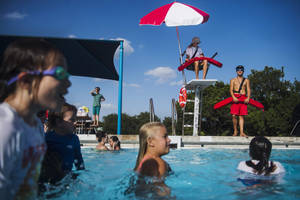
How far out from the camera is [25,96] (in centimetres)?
123

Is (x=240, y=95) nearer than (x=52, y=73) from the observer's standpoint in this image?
No

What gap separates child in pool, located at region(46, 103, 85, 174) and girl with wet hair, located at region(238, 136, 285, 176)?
2.38 m

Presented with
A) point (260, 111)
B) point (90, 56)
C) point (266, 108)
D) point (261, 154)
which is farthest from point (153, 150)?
point (266, 108)

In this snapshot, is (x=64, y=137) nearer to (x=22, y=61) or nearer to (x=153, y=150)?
(x=153, y=150)

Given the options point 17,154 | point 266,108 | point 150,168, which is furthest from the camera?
point 266,108

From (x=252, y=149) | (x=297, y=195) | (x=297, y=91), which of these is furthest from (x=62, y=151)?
(x=297, y=91)

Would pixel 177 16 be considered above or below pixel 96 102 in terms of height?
above

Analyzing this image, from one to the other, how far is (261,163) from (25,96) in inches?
122

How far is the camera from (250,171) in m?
3.38

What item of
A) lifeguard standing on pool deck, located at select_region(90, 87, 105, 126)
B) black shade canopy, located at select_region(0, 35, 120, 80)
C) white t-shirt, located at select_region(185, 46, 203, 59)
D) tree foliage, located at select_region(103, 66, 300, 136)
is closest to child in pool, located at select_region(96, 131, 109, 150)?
black shade canopy, located at select_region(0, 35, 120, 80)

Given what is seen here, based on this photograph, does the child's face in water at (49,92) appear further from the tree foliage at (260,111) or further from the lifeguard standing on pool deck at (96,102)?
the tree foliage at (260,111)

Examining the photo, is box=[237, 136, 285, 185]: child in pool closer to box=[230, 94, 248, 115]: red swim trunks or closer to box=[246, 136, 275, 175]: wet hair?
box=[246, 136, 275, 175]: wet hair

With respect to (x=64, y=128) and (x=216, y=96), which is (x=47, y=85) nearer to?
(x=64, y=128)

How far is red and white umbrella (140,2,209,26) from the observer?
377 inches
